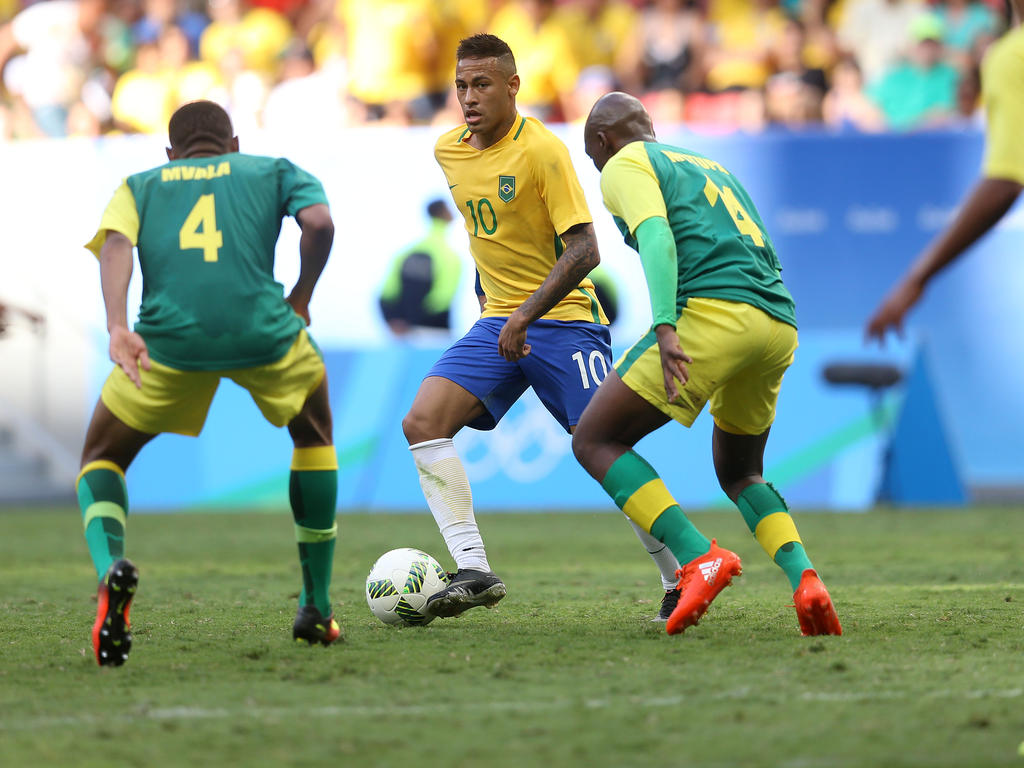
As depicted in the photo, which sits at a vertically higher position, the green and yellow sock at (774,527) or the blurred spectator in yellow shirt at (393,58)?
the blurred spectator in yellow shirt at (393,58)

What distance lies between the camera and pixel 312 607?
5.02 meters

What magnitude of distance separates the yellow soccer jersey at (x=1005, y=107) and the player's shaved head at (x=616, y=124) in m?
1.68

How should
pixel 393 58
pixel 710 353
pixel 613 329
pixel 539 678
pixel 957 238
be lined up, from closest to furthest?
pixel 957 238, pixel 539 678, pixel 710 353, pixel 613 329, pixel 393 58

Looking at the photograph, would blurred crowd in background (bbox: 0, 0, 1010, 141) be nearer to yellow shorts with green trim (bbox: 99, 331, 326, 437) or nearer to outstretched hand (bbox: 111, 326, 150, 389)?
yellow shorts with green trim (bbox: 99, 331, 326, 437)

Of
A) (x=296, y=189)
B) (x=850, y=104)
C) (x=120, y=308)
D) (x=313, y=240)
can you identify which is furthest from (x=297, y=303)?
(x=850, y=104)

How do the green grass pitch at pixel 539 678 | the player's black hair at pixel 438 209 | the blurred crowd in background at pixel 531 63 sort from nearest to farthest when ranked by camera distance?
the green grass pitch at pixel 539 678 → the player's black hair at pixel 438 209 → the blurred crowd in background at pixel 531 63

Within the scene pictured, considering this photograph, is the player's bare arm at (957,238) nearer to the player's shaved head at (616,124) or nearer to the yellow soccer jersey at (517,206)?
the player's shaved head at (616,124)

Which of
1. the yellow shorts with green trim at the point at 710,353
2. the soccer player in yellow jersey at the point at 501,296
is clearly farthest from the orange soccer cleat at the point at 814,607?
the soccer player in yellow jersey at the point at 501,296

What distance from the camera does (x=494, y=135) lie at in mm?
6078

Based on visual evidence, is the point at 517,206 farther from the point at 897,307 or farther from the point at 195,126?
the point at 897,307

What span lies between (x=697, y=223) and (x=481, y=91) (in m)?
1.32

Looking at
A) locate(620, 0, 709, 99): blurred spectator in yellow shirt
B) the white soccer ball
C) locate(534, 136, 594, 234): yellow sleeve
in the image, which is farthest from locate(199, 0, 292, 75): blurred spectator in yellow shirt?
the white soccer ball

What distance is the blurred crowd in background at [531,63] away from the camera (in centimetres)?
1480

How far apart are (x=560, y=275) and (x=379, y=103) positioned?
10.4 m
